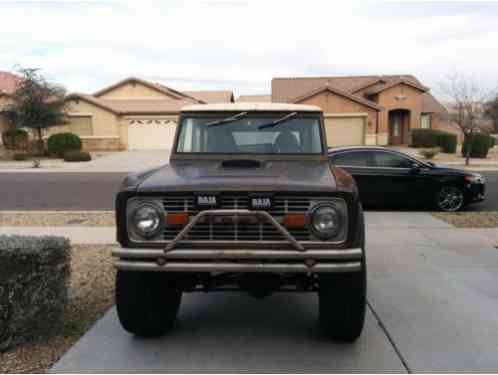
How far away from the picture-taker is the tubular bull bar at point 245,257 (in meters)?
3.49

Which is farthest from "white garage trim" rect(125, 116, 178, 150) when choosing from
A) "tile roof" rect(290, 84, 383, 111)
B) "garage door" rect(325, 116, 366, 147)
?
"garage door" rect(325, 116, 366, 147)

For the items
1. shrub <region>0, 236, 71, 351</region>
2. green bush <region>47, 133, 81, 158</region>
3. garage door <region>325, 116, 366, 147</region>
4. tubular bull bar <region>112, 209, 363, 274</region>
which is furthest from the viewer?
garage door <region>325, 116, 366, 147</region>

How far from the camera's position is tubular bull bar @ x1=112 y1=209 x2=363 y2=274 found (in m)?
3.49

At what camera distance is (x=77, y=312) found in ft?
16.1

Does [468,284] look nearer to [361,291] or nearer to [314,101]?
[361,291]

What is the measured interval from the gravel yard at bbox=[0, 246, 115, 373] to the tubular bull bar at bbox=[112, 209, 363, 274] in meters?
1.12

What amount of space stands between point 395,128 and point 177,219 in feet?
111

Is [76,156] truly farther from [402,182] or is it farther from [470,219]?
[470,219]

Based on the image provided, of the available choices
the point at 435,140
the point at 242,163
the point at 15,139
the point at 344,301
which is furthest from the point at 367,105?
the point at 344,301

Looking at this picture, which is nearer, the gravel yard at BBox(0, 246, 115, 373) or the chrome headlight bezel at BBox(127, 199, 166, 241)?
the chrome headlight bezel at BBox(127, 199, 166, 241)

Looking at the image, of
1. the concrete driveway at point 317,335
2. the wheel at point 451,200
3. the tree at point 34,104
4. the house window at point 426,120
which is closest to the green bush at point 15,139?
the tree at point 34,104

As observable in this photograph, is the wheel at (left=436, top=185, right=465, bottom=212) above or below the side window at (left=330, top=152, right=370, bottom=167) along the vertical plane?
below

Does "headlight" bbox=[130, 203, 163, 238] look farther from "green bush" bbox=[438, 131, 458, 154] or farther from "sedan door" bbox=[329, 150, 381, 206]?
"green bush" bbox=[438, 131, 458, 154]

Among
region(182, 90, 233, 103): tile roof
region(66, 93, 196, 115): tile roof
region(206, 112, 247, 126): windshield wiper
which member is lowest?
region(206, 112, 247, 126): windshield wiper
